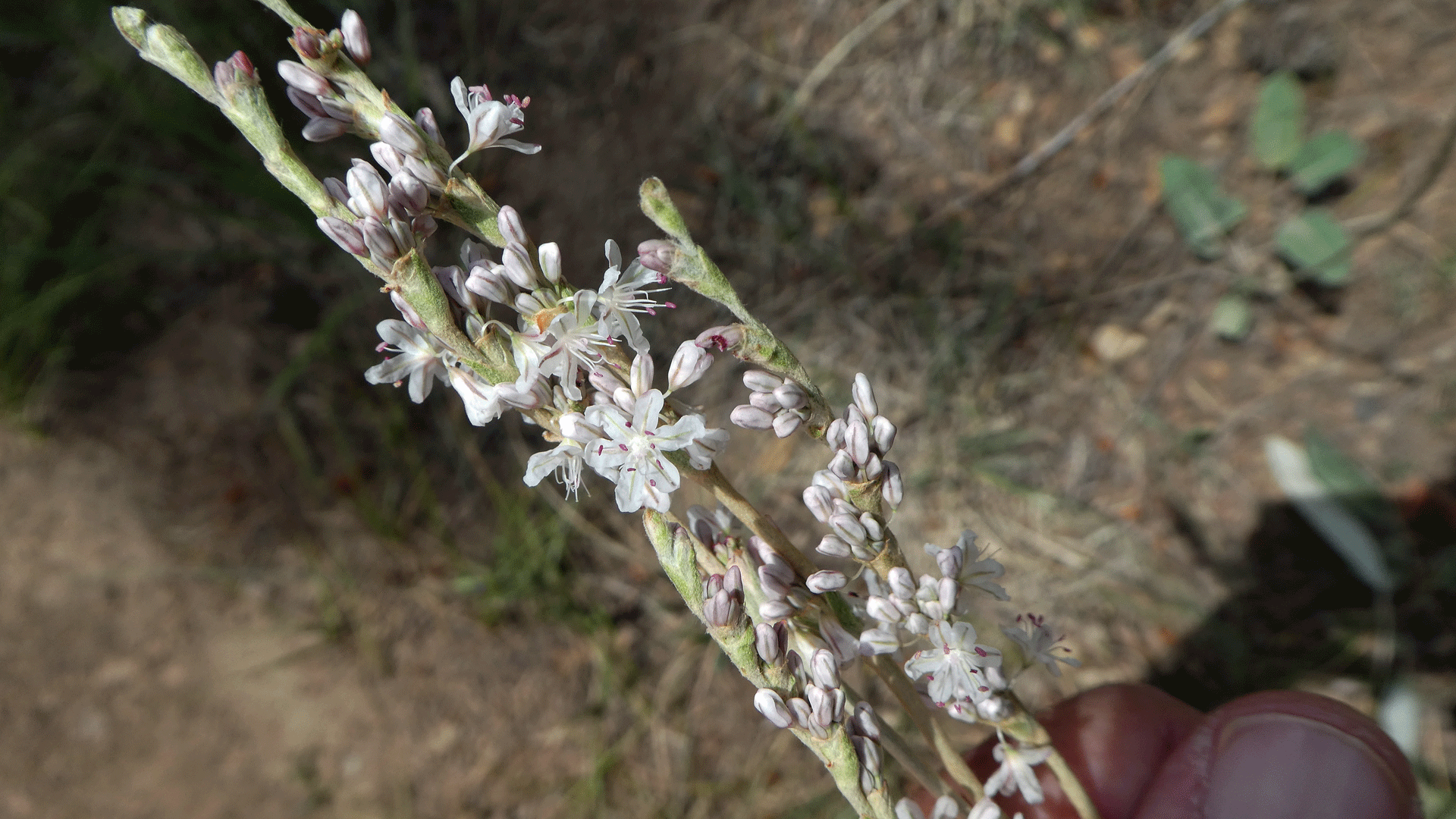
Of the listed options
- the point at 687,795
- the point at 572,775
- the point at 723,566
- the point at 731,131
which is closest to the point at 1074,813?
the point at 723,566

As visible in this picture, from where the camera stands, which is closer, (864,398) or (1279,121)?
(864,398)

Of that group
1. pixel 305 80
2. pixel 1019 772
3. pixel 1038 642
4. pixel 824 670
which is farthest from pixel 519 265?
pixel 1019 772

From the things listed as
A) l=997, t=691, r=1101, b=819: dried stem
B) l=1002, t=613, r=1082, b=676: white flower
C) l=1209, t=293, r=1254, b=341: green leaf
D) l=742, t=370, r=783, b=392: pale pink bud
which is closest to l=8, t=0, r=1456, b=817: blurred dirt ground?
l=1209, t=293, r=1254, b=341: green leaf

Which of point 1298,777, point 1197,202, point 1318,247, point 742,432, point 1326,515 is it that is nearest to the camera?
point 1298,777

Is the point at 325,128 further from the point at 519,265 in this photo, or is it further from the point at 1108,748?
the point at 1108,748

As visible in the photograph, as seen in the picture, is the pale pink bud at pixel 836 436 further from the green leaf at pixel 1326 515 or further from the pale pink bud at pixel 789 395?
the green leaf at pixel 1326 515

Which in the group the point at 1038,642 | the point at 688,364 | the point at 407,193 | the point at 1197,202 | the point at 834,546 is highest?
the point at 407,193
